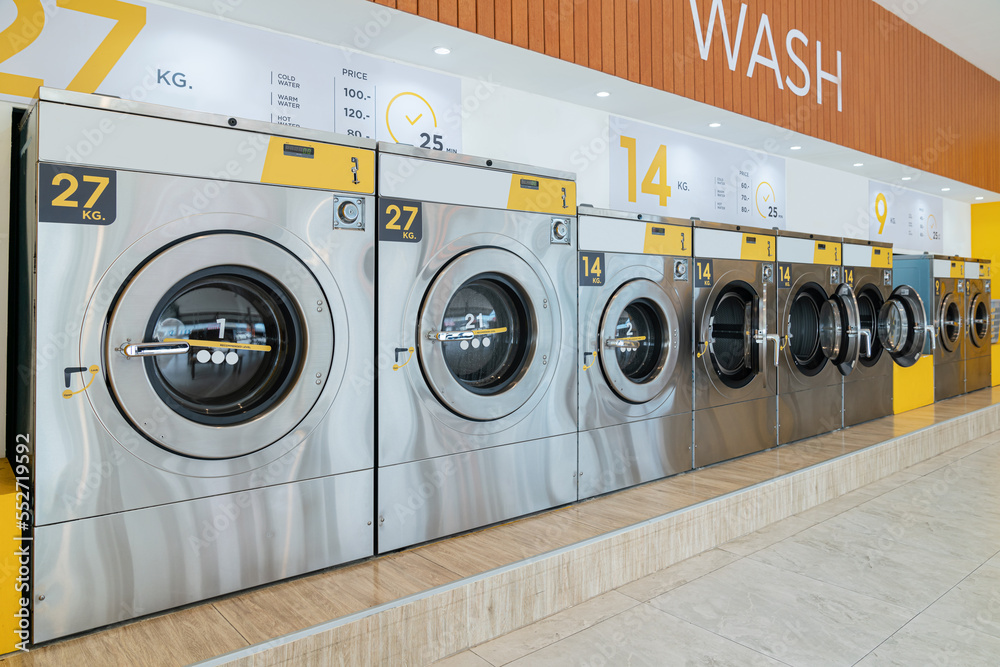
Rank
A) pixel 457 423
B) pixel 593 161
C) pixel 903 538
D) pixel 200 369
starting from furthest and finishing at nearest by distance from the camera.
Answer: pixel 593 161 → pixel 903 538 → pixel 457 423 → pixel 200 369

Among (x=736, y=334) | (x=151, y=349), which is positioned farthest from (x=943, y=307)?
(x=151, y=349)

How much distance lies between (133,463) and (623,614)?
180 centimetres

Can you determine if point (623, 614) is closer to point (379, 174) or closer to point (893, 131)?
point (379, 174)

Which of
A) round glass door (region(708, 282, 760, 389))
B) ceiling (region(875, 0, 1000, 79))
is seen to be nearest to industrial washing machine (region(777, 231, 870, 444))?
round glass door (region(708, 282, 760, 389))

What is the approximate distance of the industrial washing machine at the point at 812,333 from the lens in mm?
4328

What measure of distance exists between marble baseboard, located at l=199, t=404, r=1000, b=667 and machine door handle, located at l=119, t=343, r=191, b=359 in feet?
2.79

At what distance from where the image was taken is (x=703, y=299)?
3.73 m

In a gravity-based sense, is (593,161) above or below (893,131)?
below

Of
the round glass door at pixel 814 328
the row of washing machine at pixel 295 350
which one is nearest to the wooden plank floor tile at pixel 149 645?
the row of washing machine at pixel 295 350

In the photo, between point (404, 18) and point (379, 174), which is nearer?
point (379, 174)

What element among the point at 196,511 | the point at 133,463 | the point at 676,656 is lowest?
the point at 676,656

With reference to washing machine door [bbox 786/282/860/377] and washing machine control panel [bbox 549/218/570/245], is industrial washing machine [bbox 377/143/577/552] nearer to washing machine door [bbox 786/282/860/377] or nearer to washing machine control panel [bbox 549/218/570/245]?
washing machine control panel [bbox 549/218/570/245]

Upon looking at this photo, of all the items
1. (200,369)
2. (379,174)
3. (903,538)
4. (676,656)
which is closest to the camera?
(200,369)

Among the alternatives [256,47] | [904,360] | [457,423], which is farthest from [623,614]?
[904,360]
